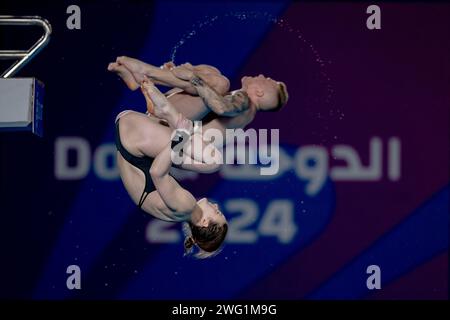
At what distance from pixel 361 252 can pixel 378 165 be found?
1.88 ft

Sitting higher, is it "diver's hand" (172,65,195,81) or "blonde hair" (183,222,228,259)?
"diver's hand" (172,65,195,81)

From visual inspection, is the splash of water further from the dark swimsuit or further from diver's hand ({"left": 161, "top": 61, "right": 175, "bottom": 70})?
the dark swimsuit

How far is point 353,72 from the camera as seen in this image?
5625mm

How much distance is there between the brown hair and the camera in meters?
5.08

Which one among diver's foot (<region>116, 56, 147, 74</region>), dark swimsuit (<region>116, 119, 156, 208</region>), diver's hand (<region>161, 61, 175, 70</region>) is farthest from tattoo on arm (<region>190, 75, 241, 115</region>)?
dark swimsuit (<region>116, 119, 156, 208</region>)

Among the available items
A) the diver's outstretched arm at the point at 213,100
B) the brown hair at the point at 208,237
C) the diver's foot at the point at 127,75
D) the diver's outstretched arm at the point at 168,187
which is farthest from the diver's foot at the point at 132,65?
the brown hair at the point at 208,237

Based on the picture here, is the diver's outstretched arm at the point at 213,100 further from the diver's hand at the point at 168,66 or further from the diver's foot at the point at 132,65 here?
the diver's foot at the point at 132,65

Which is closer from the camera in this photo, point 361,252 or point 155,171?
point 155,171

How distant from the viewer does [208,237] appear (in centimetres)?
515

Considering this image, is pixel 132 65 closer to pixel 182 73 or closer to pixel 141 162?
pixel 182 73

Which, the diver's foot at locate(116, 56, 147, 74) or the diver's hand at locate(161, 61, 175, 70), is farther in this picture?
the diver's hand at locate(161, 61, 175, 70)

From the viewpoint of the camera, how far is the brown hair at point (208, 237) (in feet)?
16.7

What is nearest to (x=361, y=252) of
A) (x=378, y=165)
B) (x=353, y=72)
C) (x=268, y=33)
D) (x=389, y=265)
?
(x=389, y=265)

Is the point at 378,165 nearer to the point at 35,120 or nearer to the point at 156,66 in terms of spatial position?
the point at 156,66
